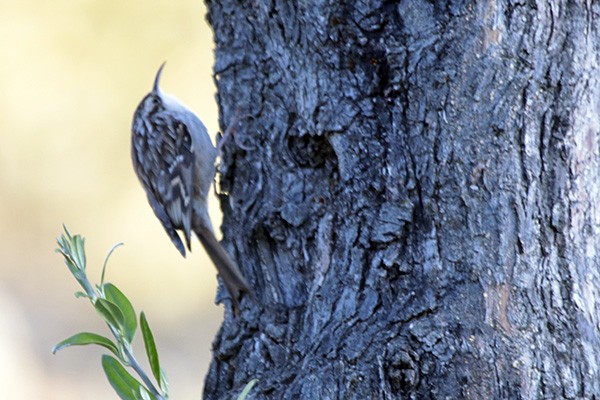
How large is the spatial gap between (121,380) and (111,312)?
11 cm

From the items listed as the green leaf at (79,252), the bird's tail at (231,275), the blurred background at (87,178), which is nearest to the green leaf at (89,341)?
the green leaf at (79,252)

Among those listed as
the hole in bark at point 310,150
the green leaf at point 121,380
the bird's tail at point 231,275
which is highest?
the hole in bark at point 310,150

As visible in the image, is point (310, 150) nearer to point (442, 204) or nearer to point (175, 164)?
point (442, 204)

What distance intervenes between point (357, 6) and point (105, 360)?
85 centimetres

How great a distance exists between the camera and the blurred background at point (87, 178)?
444 centimetres

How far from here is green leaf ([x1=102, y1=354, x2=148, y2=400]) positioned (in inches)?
55.9

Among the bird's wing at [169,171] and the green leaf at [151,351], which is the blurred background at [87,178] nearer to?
the bird's wing at [169,171]

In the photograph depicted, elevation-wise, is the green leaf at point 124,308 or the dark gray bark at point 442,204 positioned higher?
the dark gray bark at point 442,204

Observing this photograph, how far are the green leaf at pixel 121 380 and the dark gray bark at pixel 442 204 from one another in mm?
400

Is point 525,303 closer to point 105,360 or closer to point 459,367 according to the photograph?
point 459,367

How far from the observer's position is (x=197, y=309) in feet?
15.2

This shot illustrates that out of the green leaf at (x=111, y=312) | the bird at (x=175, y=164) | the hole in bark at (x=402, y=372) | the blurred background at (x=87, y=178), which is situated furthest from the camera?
the blurred background at (x=87, y=178)

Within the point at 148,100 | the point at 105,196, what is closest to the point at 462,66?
the point at 148,100

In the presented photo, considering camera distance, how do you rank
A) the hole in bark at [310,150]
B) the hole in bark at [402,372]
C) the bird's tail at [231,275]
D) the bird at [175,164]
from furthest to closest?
the bird at [175,164]
the bird's tail at [231,275]
the hole in bark at [310,150]
the hole in bark at [402,372]
